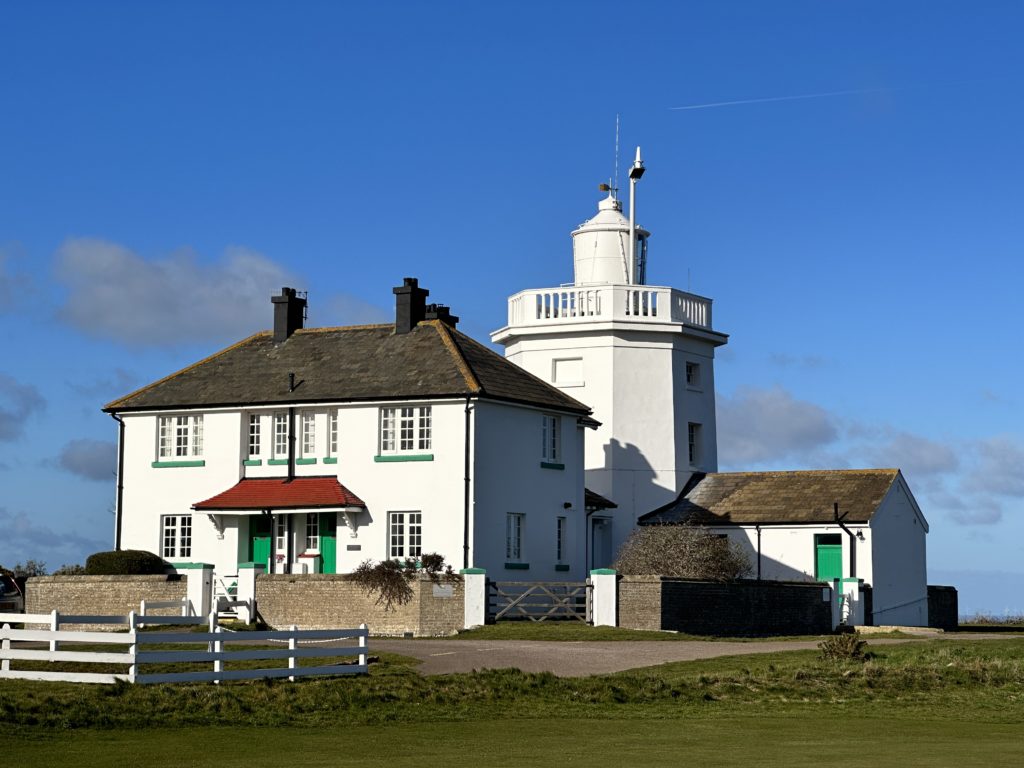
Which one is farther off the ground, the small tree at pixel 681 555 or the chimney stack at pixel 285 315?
the chimney stack at pixel 285 315

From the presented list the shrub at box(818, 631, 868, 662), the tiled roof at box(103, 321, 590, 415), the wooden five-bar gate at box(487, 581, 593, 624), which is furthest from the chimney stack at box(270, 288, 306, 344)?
the shrub at box(818, 631, 868, 662)

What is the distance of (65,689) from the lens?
2202 cm

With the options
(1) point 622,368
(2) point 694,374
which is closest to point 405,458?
(1) point 622,368

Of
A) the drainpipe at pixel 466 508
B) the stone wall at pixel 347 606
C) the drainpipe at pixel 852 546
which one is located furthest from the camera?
the drainpipe at pixel 852 546

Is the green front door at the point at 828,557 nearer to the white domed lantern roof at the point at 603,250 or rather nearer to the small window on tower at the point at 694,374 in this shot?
the small window on tower at the point at 694,374

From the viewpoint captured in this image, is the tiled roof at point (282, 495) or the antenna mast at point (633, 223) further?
the antenna mast at point (633, 223)

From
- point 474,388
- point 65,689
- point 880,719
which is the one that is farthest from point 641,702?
point 474,388

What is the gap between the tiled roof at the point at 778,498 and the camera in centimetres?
4362

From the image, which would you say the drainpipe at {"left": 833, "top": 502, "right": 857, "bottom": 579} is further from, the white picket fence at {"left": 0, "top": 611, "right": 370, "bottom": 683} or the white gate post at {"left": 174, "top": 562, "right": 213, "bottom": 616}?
the white picket fence at {"left": 0, "top": 611, "right": 370, "bottom": 683}

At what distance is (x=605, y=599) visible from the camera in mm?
35688

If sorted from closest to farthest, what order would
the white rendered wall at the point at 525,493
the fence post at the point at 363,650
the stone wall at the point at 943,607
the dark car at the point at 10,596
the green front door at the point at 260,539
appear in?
the fence post at the point at 363,650 < the dark car at the point at 10,596 < the white rendered wall at the point at 525,493 < the green front door at the point at 260,539 < the stone wall at the point at 943,607

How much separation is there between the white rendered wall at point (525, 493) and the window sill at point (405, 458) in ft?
4.15

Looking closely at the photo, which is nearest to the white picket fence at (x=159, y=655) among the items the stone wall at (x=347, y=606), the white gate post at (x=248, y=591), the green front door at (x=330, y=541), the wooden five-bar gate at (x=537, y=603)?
the stone wall at (x=347, y=606)

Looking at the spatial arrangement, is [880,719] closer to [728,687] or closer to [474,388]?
[728,687]
